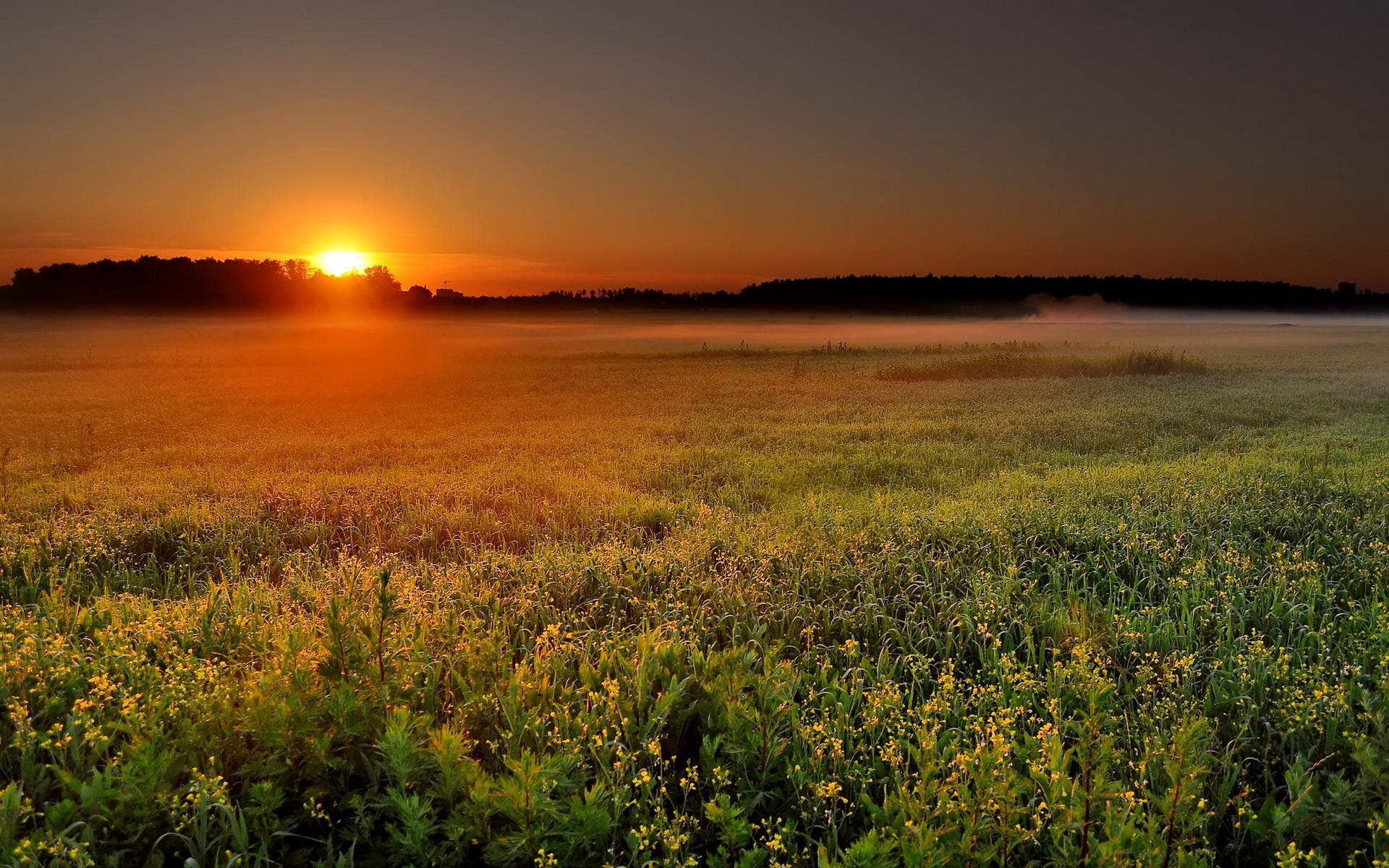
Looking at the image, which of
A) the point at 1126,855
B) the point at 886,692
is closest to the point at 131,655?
the point at 886,692

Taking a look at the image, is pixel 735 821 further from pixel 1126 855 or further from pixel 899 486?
pixel 899 486

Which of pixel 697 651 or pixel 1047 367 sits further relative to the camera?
pixel 1047 367

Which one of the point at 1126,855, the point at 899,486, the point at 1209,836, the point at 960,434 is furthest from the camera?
the point at 960,434

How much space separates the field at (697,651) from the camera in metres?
3.21

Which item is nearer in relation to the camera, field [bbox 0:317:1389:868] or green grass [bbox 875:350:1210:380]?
field [bbox 0:317:1389:868]

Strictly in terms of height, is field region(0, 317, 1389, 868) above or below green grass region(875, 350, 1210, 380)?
below

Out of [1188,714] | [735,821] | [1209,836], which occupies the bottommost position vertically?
[1209,836]

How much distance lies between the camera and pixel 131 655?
A: 4461 millimetres

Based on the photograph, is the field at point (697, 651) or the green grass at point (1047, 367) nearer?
the field at point (697, 651)

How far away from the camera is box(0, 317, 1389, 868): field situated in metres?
3.21

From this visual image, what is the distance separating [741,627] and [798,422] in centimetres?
1155

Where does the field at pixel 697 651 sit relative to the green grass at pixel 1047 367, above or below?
below

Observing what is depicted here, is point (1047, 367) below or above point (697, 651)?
above

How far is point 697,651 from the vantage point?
4762 millimetres
